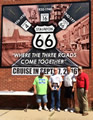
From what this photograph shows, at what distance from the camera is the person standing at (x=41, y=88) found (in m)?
8.06

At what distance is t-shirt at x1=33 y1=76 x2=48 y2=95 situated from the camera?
26.4ft

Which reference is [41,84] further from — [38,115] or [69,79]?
[38,115]

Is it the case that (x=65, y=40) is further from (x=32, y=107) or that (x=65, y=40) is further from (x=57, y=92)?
(x=32, y=107)

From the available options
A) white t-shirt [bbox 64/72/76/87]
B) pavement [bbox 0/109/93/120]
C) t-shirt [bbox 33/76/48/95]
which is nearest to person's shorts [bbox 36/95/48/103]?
t-shirt [bbox 33/76/48/95]

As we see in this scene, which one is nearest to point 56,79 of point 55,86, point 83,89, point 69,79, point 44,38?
point 55,86

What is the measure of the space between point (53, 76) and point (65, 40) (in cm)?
158

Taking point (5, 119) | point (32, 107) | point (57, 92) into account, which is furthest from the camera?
point (32, 107)

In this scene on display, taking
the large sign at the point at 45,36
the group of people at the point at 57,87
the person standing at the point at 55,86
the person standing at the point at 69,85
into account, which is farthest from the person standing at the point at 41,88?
the person standing at the point at 69,85

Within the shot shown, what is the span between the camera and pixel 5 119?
7.04 meters

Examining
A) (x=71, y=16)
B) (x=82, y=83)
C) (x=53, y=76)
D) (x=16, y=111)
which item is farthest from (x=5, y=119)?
(x=71, y=16)

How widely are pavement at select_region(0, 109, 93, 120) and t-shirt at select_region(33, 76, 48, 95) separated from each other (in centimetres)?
74

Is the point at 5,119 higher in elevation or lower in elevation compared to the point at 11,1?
lower

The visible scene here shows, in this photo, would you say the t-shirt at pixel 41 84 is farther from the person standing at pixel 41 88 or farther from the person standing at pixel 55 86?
the person standing at pixel 55 86

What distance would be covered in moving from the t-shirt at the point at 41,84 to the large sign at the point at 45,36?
590 millimetres
